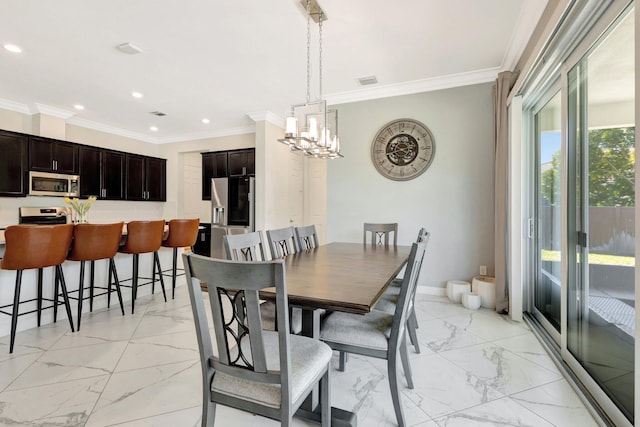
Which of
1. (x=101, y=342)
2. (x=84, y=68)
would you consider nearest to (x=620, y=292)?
(x=101, y=342)

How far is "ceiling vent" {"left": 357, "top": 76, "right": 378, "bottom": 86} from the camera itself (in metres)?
3.74

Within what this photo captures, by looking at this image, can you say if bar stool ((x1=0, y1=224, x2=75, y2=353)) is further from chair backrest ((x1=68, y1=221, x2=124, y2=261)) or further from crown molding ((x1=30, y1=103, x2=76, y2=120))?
crown molding ((x1=30, y1=103, x2=76, y2=120))

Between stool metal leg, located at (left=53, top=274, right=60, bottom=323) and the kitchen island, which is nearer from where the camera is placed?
the kitchen island

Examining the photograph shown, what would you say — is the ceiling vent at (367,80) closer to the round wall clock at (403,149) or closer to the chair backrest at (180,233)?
the round wall clock at (403,149)

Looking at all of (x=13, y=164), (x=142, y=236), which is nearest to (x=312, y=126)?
(x=142, y=236)

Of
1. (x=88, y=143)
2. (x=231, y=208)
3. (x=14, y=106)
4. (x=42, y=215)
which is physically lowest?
(x=42, y=215)

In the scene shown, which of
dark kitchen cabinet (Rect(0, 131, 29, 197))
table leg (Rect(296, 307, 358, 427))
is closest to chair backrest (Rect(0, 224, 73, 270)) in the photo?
table leg (Rect(296, 307, 358, 427))

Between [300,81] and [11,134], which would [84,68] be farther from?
[300,81]

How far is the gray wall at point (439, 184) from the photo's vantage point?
365 cm

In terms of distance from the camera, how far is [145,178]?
6.22 m

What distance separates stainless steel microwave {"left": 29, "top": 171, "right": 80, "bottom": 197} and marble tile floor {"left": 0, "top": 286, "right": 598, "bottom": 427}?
292 centimetres

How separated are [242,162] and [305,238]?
3.20 meters

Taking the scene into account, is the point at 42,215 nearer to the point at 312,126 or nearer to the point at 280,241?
the point at 280,241

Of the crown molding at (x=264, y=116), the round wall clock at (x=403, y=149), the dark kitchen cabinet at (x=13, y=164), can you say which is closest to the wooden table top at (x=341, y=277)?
the round wall clock at (x=403, y=149)
